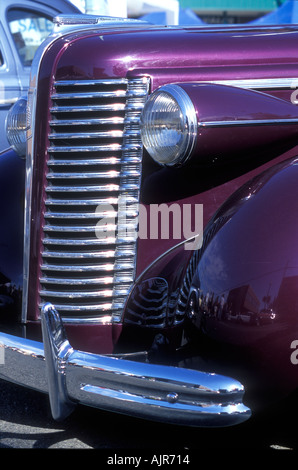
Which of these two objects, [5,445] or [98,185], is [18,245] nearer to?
[98,185]

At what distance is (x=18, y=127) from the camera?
2.58 metres

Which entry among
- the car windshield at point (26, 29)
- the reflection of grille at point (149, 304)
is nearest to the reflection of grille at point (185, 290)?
the reflection of grille at point (149, 304)

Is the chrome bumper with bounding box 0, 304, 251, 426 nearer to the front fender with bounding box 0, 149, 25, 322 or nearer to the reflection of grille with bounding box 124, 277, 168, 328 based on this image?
the reflection of grille with bounding box 124, 277, 168, 328

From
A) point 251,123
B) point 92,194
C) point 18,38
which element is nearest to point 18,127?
point 92,194

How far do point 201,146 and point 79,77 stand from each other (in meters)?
0.48

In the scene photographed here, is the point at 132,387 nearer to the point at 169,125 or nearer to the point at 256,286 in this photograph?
the point at 256,286

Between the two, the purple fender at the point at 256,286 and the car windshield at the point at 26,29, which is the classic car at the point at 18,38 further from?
the purple fender at the point at 256,286

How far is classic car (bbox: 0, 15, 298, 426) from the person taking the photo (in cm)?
172

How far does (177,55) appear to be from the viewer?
2.16 meters

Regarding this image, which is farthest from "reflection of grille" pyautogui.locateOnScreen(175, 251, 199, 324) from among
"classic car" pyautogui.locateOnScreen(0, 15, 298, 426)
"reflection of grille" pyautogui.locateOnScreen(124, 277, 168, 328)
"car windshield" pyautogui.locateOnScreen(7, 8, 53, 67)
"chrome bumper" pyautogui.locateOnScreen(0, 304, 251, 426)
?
"car windshield" pyautogui.locateOnScreen(7, 8, 53, 67)

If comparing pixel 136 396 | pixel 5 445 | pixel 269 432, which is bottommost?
pixel 5 445

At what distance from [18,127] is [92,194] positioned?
2.04 ft

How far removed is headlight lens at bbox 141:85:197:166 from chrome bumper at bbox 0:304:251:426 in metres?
0.56
